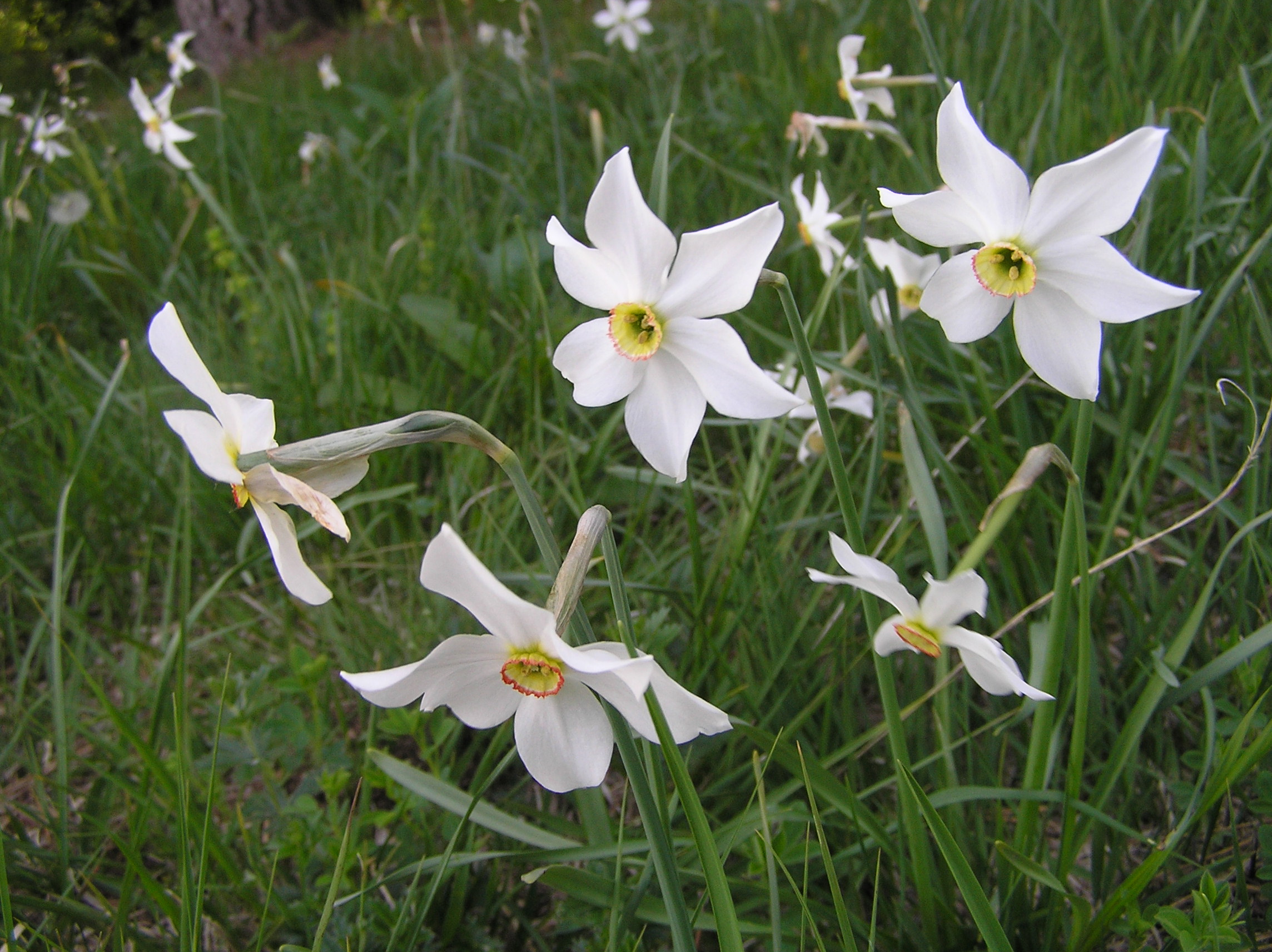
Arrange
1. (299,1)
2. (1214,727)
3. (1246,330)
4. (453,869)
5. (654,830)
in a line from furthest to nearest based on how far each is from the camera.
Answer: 1. (299,1)
2. (1246,330)
3. (453,869)
4. (1214,727)
5. (654,830)

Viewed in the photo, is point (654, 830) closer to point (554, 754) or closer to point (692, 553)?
point (554, 754)

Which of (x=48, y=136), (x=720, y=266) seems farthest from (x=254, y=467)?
(x=48, y=136)

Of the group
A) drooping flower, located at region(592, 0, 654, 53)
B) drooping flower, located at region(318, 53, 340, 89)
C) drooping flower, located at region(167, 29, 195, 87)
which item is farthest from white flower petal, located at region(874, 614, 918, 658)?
drooping flower, located at region(318, 53, 340, 89)

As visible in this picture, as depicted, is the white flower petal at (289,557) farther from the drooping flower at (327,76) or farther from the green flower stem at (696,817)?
the drooping flower at (327,76)

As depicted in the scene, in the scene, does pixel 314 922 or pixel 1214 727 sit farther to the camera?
pixel 314 922

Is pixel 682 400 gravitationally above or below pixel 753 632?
above

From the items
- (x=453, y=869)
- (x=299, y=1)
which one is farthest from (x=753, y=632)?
(x=299, y=1)
